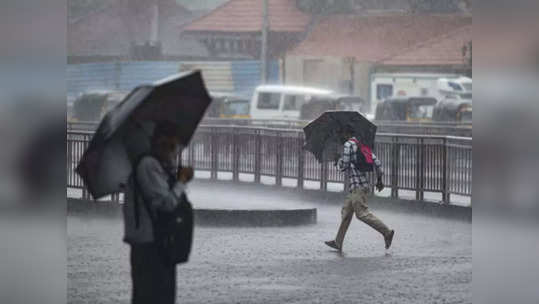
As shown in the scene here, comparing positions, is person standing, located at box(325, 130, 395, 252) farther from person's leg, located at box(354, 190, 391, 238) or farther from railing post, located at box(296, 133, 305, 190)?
railing post, located at box(296, 133, 305, 190)

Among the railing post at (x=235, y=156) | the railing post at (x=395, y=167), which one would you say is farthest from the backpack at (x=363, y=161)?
the railing post at (x=235, y=156)

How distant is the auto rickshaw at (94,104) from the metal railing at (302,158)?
15.0 m

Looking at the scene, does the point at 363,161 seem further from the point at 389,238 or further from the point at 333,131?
the point at 333,131

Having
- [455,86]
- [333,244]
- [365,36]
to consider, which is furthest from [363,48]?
[333,244]

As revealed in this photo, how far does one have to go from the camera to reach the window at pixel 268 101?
33062mm

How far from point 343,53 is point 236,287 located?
30458mm

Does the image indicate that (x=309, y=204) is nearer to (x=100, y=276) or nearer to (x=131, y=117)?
(x=100, y=276)

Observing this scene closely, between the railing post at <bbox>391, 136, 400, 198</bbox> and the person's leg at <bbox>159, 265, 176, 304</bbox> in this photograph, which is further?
the railing post at <bbox>391, 136, 400, 198</bbox>

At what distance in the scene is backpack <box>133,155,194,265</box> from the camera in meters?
6.58

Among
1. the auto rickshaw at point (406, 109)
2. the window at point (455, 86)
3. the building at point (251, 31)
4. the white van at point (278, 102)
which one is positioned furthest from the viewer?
the building at point (251, 31)

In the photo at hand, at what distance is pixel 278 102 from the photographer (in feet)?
109

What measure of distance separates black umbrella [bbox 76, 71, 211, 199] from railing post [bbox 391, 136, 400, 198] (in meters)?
9.84

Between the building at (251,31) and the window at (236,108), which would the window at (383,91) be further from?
the window at (236,108)

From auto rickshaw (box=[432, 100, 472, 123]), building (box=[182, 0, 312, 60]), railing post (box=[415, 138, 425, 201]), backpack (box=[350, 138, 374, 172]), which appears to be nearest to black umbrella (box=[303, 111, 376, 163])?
backpack (box=[350, 138, 374, 172])
